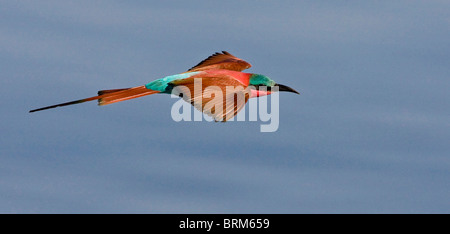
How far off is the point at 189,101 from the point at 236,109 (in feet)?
2.96

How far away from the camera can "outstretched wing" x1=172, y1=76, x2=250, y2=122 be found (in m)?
10.6

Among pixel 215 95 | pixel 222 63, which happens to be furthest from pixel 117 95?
pixel 222 63

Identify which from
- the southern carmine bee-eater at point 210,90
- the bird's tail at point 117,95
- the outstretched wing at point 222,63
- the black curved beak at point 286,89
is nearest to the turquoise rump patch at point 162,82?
the southern carmine bee-eater at point 210,90

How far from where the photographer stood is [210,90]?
11.5 metres

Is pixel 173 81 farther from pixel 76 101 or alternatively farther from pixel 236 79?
pixel 76 101

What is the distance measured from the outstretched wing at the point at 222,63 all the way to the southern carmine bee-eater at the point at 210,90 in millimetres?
668

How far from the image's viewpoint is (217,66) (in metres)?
14.0

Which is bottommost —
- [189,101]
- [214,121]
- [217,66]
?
[214,121]

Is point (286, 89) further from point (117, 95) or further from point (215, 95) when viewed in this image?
point (117, 95)

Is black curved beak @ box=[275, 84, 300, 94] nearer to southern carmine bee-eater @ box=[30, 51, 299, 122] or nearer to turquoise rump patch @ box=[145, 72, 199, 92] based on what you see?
southern carmine bee-eater @ box=[30, 51, 299, 122]

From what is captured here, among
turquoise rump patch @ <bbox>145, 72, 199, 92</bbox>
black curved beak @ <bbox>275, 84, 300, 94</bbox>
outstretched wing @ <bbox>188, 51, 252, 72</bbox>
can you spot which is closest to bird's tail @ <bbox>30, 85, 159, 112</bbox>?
turquoise rump patch @ <bbox>145, 72, 199, 92</bbox>

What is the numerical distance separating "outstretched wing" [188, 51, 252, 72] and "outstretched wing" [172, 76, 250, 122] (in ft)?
6.16

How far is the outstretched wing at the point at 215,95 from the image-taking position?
10.6m

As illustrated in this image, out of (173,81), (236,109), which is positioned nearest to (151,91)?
(173,81)
